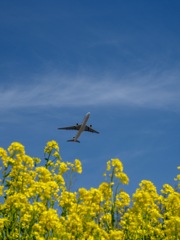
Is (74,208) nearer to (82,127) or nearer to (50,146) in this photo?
(50,146)

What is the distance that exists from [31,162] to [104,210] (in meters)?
2.47

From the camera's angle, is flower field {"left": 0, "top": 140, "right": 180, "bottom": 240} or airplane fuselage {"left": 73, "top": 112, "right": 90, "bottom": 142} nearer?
flower field {"left": 0, "top": 140, "right": 180, "bottom": 240}

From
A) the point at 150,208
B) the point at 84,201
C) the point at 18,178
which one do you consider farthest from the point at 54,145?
the point at 150,208

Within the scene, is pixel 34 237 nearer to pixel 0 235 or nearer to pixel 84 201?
pixel 0 235

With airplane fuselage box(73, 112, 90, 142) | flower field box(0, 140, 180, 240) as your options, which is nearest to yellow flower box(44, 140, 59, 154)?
flower field box(0, 140, 180, 240)

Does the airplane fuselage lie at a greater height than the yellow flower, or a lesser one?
greater

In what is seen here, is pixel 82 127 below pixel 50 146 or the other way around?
the other way around

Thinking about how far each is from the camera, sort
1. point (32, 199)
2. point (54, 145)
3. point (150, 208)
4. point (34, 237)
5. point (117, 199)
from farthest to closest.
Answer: point (54, 145), point (117, 199), point (150, 208), point (32, 199), point (34, 237)

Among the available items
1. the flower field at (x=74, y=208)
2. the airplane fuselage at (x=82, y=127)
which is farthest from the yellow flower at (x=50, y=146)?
the airplane fuselage at (x=82, y=127)

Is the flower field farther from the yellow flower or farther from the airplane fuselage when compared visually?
the airplane fuselage

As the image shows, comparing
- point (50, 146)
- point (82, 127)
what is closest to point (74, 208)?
point (50, 146)

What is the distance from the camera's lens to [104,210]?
10859mm

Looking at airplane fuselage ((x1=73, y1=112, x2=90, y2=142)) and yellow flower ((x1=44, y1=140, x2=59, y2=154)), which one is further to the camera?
airplane fuselage ((x1=73, y1=112, x2=90, y2=142))

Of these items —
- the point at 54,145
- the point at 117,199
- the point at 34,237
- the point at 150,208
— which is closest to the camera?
the point at 34,237
